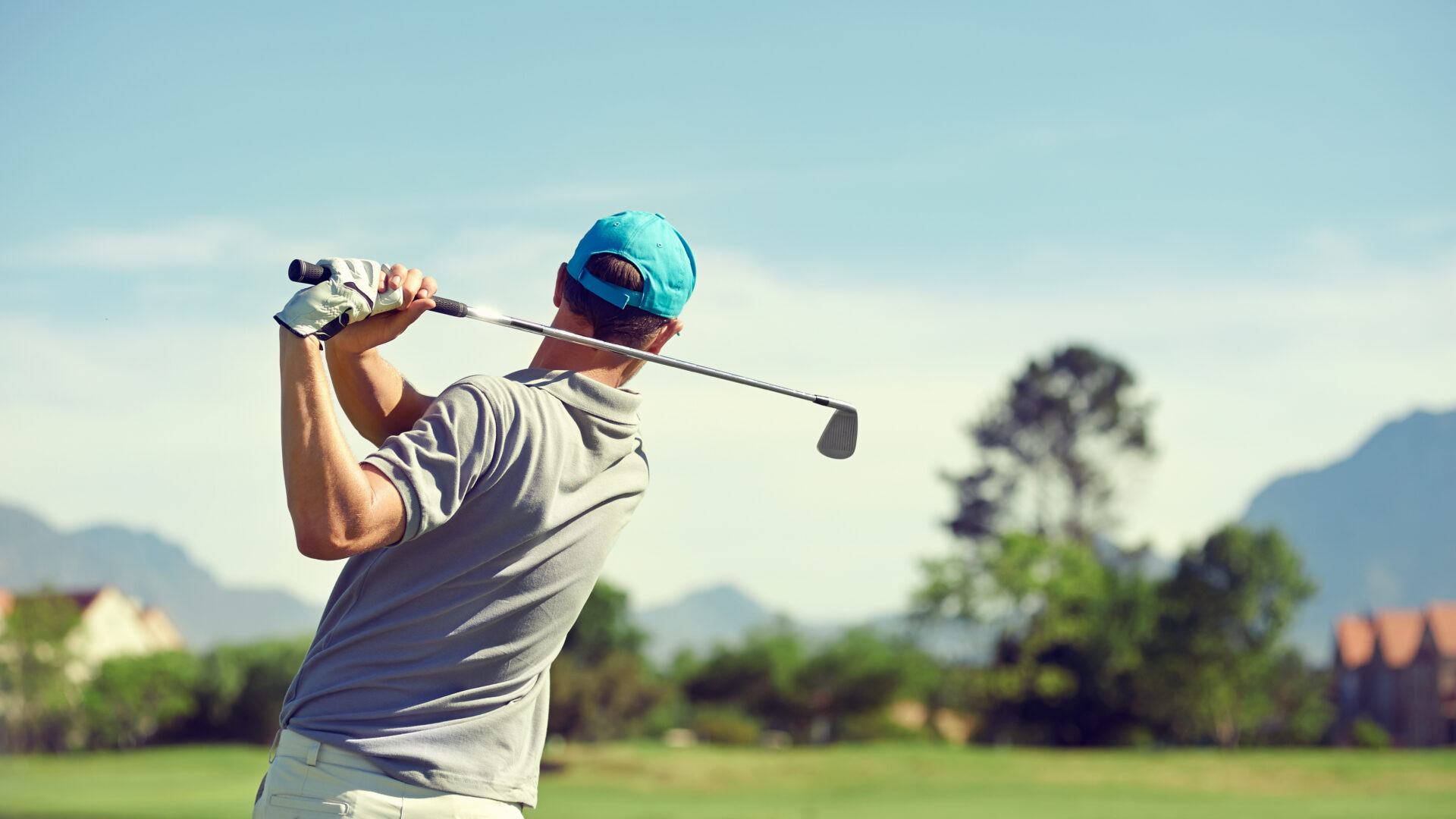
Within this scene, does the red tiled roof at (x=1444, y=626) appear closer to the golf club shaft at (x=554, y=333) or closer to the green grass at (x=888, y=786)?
the green grass at (x=888, y=786)

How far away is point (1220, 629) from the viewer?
52.6 metres

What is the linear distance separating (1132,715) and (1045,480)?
13220 mm

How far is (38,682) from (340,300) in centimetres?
6074

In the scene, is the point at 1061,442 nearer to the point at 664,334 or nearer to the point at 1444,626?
the point at 1444,626

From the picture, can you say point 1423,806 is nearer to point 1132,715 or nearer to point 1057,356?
point 1132,715

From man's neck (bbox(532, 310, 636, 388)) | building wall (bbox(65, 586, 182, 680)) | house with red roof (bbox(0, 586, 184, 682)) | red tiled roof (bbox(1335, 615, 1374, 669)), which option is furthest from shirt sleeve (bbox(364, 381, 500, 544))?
red tiled roof (bbox(1335, 615, 1374, 669))

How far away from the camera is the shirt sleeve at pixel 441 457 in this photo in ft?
6.21

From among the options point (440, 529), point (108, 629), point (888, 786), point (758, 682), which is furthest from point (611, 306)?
point (108, 629)

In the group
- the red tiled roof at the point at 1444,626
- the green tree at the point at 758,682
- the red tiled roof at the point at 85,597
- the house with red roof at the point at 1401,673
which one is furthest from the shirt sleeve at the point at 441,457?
the red tiled roof at the point at 1444,626

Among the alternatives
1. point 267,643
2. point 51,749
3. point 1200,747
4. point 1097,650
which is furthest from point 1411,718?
point 51,749

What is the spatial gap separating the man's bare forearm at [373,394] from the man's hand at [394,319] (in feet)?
0.05

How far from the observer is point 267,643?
59062 millimetres

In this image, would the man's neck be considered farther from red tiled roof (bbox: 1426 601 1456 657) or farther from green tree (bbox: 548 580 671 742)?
red tiled roof (bbox: 1426 601 1456 657)

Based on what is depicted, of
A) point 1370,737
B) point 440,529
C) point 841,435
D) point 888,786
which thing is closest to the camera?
Result: point 440,529
